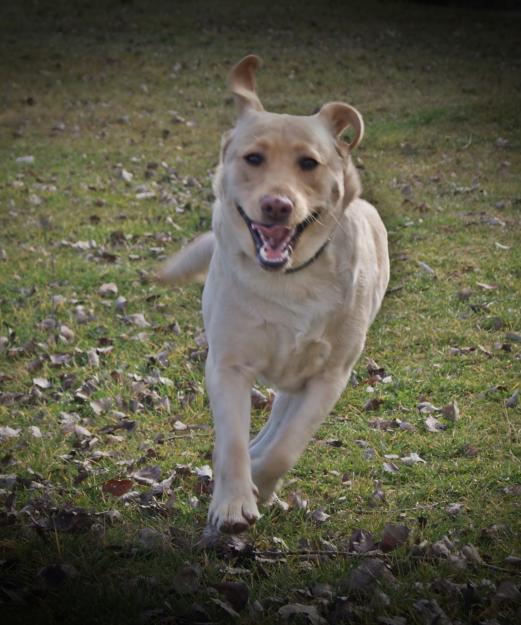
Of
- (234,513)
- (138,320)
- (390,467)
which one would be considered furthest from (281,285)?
(138,320)

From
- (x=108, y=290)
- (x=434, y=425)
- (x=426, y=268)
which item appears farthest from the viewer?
(x=426, y=268)

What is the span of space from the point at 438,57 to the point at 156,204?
39.6ft

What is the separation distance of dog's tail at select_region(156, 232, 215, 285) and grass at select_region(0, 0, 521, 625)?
82 cm

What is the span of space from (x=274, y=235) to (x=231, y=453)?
971 millimetres

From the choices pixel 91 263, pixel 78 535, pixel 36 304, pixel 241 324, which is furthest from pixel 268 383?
pixel 91 263

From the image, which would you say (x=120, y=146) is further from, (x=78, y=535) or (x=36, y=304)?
(x=78, y=535)

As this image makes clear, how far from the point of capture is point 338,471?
483cm

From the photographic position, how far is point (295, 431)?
13.5 feet

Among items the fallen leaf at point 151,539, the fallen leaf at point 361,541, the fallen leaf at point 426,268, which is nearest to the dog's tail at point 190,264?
the fallen leaf at point 151,539

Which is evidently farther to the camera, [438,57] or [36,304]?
[438,57]

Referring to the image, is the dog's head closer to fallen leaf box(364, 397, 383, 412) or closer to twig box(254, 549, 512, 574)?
twig box(254, 549, 512, 574)

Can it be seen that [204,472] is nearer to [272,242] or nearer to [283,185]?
[272,242]

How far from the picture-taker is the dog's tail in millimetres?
5293

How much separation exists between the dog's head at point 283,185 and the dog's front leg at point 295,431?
599mm
